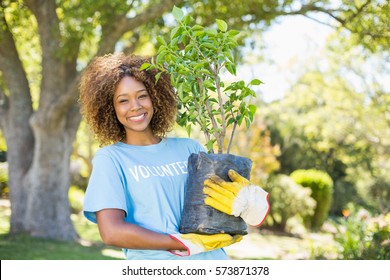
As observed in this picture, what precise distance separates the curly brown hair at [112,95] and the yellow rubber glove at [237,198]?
48 cm

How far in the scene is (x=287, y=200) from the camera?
14.9 metres

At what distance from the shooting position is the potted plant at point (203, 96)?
2.20 metres

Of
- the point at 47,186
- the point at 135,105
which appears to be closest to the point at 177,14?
the point at 135,105

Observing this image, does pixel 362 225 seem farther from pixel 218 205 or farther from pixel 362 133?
pixel 362 133

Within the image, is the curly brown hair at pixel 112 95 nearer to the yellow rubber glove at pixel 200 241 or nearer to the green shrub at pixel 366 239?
the yellow rubber glove at pixel 200 241

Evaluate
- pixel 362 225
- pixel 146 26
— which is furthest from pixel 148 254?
pixel 146 26

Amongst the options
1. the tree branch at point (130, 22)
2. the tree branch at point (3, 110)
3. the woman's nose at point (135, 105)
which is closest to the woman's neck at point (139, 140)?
the woman's nose at point (135, 105)

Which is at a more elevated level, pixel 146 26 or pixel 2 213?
pixel 146 26

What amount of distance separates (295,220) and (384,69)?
5.12 m

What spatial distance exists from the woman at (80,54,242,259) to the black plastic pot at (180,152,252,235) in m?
0.04

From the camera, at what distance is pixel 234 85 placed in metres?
2.38

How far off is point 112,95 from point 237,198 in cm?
72

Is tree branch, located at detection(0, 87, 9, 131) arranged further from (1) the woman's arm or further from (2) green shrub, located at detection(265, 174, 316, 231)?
(1) the woman's arm

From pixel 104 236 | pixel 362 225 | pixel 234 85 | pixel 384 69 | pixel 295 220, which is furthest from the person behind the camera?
pixel 295 220
